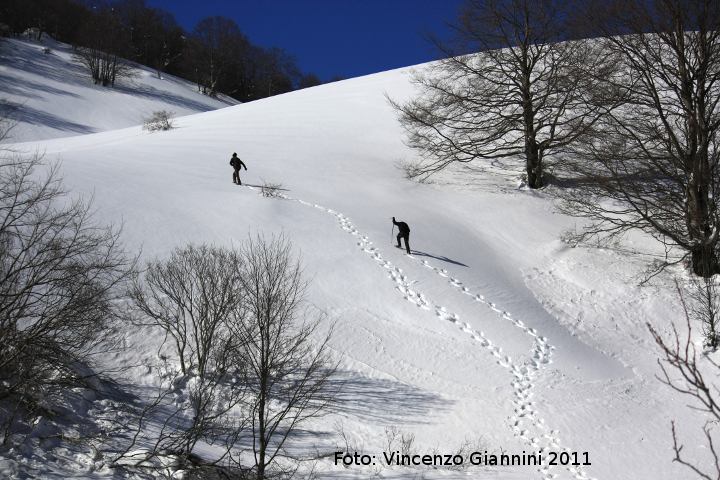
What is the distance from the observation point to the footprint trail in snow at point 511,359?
9.38 m

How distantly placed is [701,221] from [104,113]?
42.8 m

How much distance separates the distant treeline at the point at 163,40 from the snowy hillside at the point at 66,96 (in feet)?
10.2

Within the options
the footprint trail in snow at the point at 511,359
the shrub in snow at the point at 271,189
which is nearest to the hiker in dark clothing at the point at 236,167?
the shrub in snow at the point at 271,189

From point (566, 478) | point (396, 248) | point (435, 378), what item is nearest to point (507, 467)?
point (566, 478)

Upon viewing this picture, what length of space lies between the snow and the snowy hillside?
14.3 m

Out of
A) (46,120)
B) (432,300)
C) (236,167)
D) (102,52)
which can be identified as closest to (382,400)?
(432,300)

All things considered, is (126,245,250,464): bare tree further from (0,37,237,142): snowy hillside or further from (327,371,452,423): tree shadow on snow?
(0,37,237,142): snowy hillside

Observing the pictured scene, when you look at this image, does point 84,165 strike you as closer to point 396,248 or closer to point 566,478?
point 396,248

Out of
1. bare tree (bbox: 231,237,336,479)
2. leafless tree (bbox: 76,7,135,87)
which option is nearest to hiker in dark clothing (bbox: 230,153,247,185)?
bare tree (bbox: 231,237,336,479)

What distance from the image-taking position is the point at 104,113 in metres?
Result: 40.9

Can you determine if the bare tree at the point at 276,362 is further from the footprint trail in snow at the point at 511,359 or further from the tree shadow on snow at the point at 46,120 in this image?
Result: the tree shadow on snow at the point at 46,120

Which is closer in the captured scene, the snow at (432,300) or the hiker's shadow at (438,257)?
the snow at (432,300)

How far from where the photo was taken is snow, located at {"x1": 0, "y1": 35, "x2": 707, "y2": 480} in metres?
9.57

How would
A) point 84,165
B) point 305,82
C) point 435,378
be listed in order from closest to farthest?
point 435,378 < point 84,165 < point 305,82
